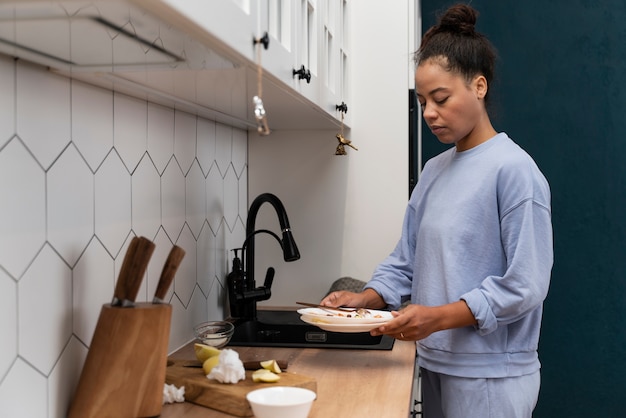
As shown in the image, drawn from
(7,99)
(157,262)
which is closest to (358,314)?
(157,262)

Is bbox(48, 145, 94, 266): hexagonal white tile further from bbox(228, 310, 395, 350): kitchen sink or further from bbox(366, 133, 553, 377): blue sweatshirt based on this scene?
bbox(366, 133, 553, 377): blue sweatshirt

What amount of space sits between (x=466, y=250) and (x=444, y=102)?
34 cm

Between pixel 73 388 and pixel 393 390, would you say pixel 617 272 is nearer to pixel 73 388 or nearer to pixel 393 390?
pixel 393 390

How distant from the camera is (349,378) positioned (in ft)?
5.05

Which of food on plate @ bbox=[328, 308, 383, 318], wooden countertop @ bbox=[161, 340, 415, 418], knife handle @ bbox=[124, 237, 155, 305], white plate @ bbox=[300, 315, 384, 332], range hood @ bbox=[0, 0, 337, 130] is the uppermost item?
range hood @ bbox=[0, 0, 337, 130]

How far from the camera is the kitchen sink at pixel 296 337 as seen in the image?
1831mm

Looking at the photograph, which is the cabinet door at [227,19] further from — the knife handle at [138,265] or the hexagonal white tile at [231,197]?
the hexagonal white tile at [231,197]

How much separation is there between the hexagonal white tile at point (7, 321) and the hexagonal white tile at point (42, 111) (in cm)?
21

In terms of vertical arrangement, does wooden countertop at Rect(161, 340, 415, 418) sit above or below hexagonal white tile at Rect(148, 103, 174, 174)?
below

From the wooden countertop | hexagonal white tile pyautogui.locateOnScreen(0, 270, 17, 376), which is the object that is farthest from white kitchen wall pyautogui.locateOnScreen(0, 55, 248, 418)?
the wooden countertop

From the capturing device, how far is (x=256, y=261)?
2.48 m

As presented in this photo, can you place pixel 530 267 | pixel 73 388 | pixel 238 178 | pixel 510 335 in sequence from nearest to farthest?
pixel 73 388
pixel 530 267
pixel 510 335
pixel 238 178

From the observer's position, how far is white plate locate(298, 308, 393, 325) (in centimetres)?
159

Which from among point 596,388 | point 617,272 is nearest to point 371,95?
point 617,272
